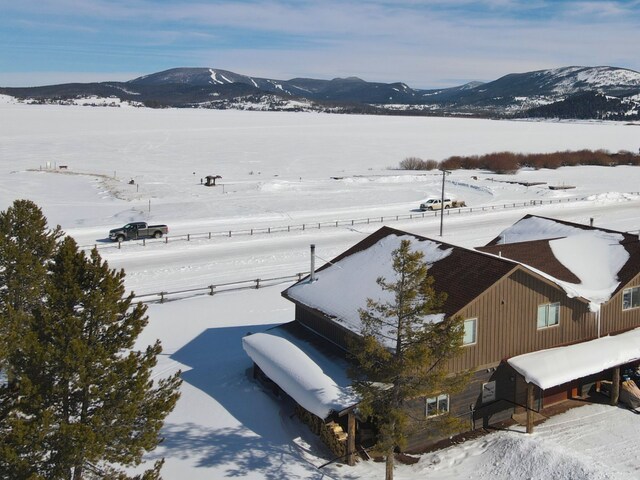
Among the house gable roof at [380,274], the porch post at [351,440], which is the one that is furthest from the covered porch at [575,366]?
the porch post at [351,440]

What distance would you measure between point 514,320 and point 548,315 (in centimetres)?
180

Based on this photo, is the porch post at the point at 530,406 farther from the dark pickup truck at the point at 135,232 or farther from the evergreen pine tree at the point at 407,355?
the dark pickup truck at the point at 135,232

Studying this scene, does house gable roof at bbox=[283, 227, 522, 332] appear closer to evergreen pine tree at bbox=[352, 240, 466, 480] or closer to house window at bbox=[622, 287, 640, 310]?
evergreen pine tree at bbox=[352, 240, 466, 480]

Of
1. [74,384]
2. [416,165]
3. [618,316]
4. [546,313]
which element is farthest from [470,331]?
[416,165]

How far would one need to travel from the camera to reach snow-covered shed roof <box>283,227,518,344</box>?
20656 mm

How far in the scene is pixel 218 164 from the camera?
4045 inches

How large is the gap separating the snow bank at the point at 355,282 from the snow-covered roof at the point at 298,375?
1.81 meters

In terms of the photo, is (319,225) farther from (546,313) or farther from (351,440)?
(351,440)

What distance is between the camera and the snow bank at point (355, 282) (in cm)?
2178

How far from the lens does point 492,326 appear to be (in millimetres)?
20734

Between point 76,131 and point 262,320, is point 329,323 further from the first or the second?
point 76,131

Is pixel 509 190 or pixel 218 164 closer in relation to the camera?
pixel 509 190

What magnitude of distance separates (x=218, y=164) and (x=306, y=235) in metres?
53.9

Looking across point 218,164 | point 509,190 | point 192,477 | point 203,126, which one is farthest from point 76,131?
point 192,477
